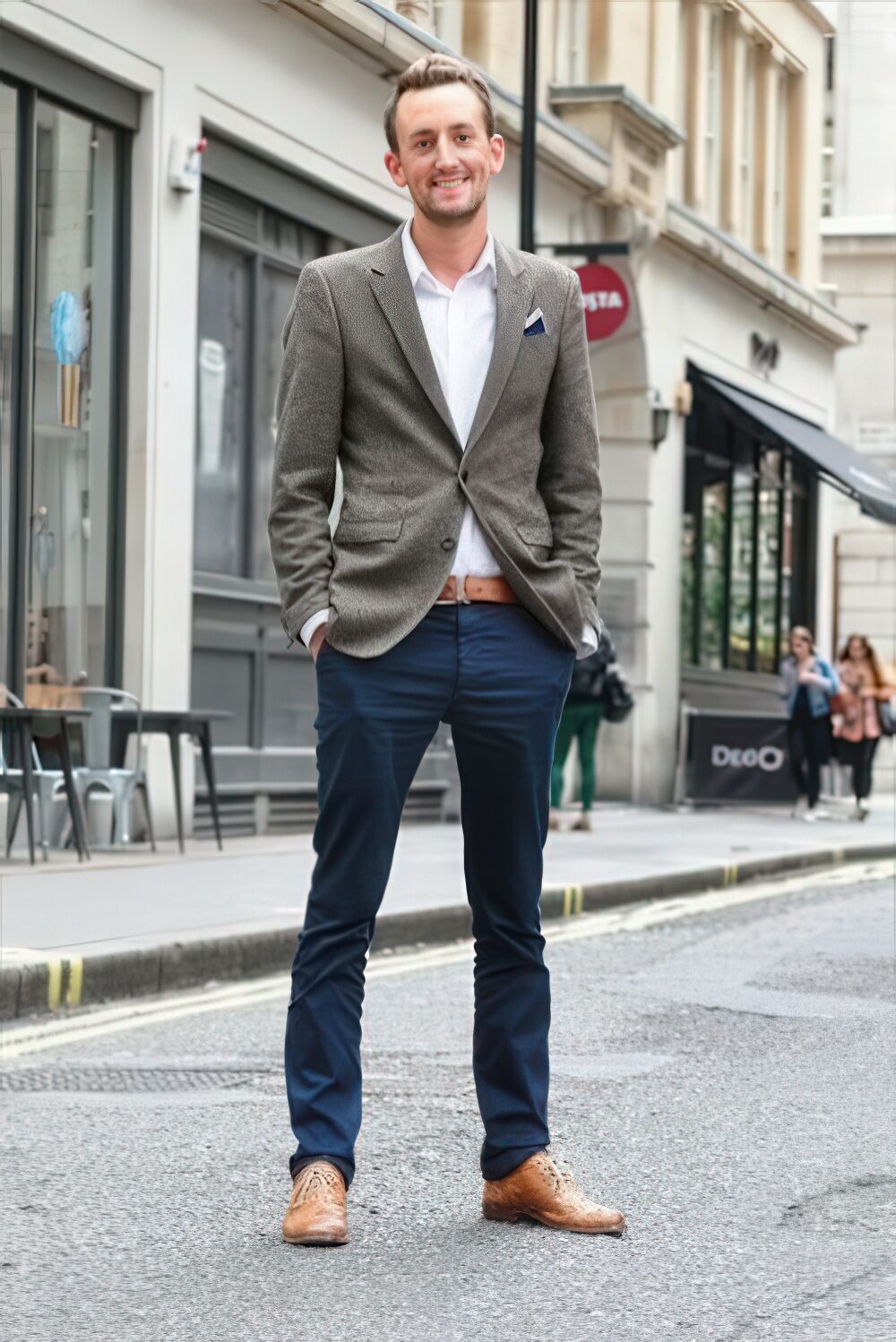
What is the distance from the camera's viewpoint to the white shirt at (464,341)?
3.99m

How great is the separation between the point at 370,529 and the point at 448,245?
0.55 metres

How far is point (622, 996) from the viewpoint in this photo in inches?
298

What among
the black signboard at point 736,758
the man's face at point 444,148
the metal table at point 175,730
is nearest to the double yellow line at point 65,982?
the man's face at point 444,148

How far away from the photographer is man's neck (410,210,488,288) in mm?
4035

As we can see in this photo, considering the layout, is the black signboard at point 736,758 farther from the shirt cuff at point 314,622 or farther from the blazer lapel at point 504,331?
the shirt cuff at point 314,622

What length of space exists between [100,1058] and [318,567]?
270 cm

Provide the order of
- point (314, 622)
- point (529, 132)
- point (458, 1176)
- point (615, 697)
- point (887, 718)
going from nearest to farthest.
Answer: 1. point (314, 622)
2. point (458, 1176)
3. point (529, 132)
4. point (615, 697)
5. point (887, 718)

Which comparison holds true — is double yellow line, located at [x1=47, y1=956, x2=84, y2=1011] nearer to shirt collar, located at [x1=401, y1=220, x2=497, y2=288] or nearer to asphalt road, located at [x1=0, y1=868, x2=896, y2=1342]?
asphalt road, located at [x1=0, y1=868, x2=896, y2=1342]

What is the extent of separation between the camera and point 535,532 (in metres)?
4.02

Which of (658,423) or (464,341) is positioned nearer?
(464,341)

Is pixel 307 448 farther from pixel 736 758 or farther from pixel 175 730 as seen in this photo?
pixel 736 758

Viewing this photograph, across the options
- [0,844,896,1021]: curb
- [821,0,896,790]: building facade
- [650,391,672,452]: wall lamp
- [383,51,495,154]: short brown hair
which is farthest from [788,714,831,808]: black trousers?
[383,51,495,154]: short brown hair

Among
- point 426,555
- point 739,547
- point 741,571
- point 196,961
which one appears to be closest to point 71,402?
point 196,961

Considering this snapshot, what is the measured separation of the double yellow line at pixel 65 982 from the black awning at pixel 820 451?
49.0 feet
